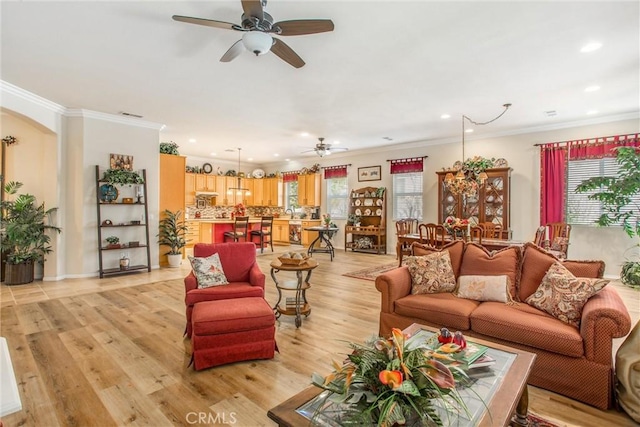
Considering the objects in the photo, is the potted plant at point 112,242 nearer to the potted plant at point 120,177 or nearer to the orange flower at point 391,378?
the potted plant at point 120,177

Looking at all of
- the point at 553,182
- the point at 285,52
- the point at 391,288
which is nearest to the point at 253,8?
the point at 285,52

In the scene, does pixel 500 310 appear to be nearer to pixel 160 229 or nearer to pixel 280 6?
pixel 280 6

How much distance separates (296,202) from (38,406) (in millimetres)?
8833

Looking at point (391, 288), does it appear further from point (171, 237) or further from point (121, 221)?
point (121, 221)

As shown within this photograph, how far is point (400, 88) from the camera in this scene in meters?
4.22

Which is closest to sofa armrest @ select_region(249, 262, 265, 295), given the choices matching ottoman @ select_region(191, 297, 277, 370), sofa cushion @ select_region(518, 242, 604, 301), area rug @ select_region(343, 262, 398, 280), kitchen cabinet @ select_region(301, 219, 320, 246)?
matching ottoman @ select_region(191, 297, 277, 370)

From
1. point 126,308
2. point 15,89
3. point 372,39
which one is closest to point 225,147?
point 15,89

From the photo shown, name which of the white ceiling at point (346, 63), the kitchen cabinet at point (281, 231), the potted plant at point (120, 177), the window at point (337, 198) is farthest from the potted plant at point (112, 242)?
the window at point (337, 198)

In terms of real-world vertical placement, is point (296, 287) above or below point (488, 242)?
below

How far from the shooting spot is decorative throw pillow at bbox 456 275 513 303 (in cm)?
275

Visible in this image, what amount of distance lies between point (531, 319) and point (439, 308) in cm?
65

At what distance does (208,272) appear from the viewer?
311 cm

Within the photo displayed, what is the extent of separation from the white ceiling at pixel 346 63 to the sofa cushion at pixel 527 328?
7.91ft

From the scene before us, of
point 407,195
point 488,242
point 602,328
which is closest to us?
point 602,328
